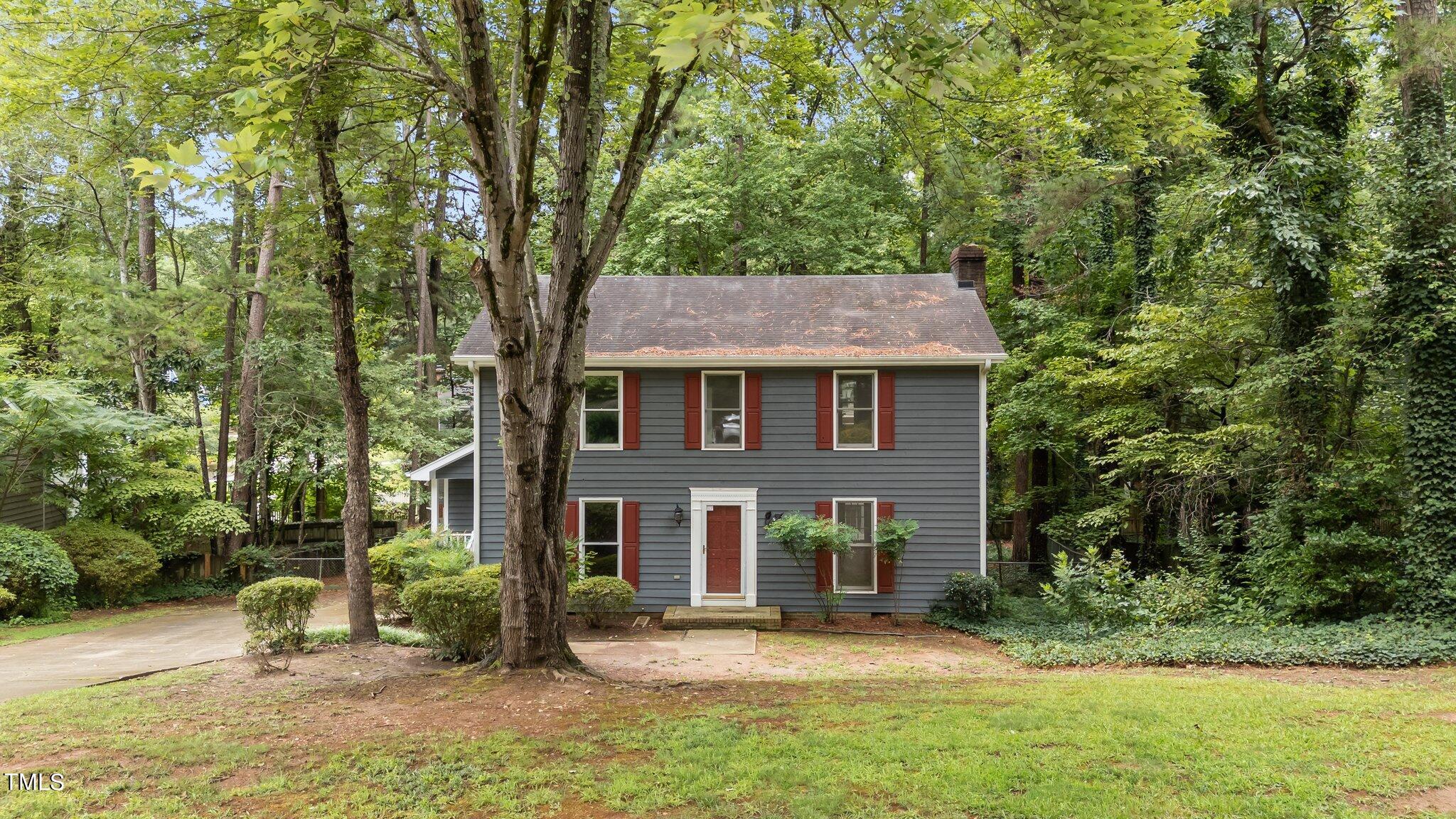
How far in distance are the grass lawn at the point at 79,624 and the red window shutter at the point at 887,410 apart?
13757 mm

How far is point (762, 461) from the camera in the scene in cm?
1504

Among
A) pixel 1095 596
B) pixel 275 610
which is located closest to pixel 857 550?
pixel 1095 596

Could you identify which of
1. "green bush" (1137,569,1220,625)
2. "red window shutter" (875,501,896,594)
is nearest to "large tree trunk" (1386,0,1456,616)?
"green bush" (1137,569,1220,625)

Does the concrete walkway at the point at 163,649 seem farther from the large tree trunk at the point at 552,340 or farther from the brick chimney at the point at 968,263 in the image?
the brick chimney at the point at 968,263

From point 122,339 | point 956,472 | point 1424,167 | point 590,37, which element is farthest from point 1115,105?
point 122,339

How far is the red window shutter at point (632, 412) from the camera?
15.0 meters

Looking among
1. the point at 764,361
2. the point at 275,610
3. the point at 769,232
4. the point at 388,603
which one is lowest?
the point at 388,603

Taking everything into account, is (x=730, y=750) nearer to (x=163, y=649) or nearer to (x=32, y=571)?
(x=163, y=649)

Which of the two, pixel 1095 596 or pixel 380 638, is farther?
pixel 1095 596

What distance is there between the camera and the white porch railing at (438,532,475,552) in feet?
49.0

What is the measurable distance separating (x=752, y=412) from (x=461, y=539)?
6.30 meters

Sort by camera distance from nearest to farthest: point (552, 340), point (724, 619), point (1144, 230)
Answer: point (552, 340)
point (724, 619)
point (1144, 230)

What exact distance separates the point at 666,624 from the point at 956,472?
19.5 feet

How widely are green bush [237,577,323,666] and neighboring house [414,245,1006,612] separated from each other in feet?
17.3
